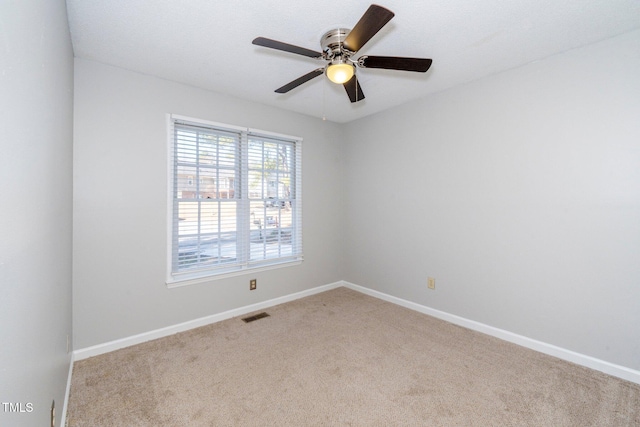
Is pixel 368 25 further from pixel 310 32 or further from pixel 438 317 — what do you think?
pixel 438 317

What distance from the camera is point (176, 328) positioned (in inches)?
114

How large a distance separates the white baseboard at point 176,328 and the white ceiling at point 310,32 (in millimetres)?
2501

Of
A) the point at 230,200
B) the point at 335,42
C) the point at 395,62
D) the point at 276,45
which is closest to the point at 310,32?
the point at 335,42

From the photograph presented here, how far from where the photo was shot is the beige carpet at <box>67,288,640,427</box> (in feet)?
5.78

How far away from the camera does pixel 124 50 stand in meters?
2.31

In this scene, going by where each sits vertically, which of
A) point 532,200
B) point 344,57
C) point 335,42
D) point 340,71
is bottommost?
point 532,200

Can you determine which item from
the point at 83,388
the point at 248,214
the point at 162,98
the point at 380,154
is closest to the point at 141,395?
the point at 83,388

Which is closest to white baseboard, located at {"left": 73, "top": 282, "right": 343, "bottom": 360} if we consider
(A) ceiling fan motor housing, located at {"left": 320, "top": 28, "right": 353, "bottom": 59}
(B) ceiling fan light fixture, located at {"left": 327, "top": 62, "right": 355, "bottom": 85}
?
(B) ceiling fan light fixture, located at {"left": 327, "top": 62, "right": 355, "bottom": 85}

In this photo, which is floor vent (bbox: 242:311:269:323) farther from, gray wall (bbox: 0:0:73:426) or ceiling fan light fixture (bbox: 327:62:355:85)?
ceiling fan light fixture (bbox: 327:62:355:85)

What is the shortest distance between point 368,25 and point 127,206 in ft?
8.26

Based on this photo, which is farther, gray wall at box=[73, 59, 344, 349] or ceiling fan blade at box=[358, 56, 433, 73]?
gray wall at box=[73, 59, 344, 349]

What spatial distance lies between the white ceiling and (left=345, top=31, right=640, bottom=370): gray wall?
11.9 inches

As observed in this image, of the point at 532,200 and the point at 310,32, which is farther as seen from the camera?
the point at 532,200

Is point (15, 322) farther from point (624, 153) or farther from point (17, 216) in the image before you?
point (624, 153)
